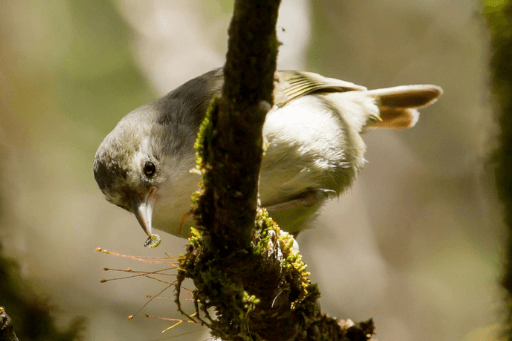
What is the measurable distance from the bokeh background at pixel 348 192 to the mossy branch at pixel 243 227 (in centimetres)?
232

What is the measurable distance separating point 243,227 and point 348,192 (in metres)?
3.42

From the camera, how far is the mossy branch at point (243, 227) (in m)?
1.32

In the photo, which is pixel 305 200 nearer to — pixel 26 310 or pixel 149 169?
pixel 149 169

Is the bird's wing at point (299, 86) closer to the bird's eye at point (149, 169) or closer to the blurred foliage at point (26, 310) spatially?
the bird's eye at point (149, 169)

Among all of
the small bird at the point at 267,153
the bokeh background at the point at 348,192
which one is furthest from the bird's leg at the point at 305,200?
the bokeh background at the point at 348,192

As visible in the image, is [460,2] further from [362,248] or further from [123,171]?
[123,171]

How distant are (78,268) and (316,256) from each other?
2.63 m

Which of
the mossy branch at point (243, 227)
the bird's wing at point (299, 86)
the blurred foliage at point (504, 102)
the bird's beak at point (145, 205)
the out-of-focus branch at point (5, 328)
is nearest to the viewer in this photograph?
the mossy branch at point (243, 227)

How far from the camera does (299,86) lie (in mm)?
2822

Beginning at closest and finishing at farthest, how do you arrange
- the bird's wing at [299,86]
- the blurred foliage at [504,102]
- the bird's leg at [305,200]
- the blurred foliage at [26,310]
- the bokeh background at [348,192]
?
the bird's leg at [305,200] < the bird's wing at [299,86] < the blurred foliage at [26,310] < the blurred foliage at [504,102] < the bokeh background at [348,192]

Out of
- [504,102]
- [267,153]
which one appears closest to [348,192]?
[504,102]

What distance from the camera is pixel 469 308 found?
16.2 feet

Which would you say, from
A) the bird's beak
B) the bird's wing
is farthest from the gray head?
the bird's wing

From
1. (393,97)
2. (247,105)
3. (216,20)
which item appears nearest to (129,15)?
(216,20)
